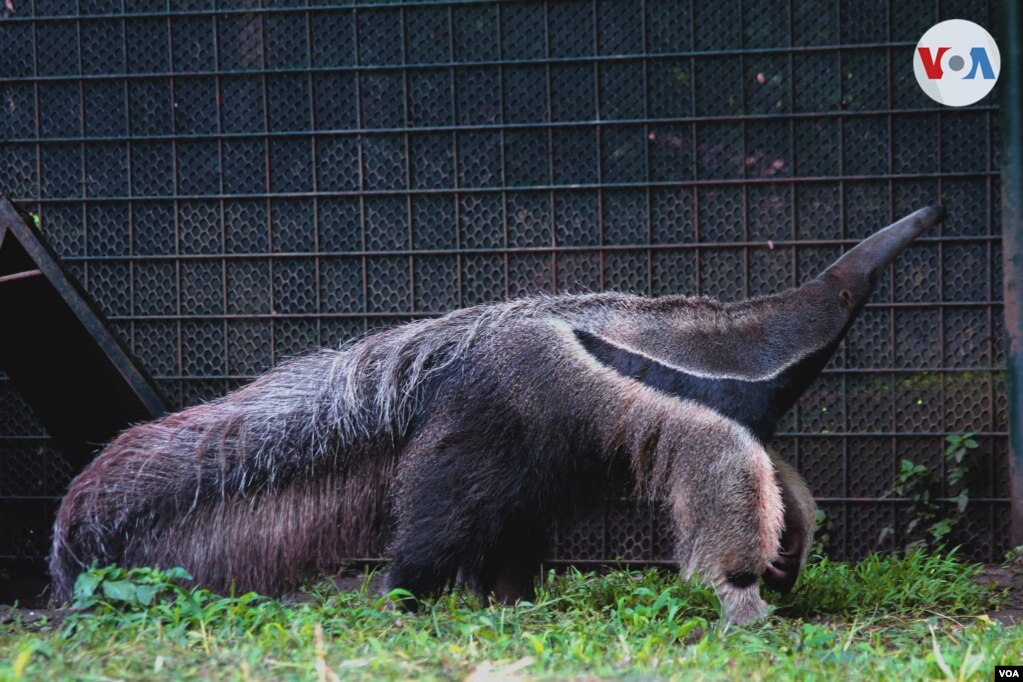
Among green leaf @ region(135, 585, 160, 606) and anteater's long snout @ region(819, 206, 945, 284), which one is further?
anteater's long snout @ region(819, 206, 945, 284)

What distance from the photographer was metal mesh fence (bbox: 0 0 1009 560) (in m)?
6.53

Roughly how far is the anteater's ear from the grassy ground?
143 cm

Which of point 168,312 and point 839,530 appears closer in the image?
point 839,530

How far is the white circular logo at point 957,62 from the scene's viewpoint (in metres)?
6.41

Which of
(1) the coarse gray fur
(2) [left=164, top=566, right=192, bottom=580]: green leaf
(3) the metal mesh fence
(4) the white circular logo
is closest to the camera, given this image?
(2) [left=164, top=566, right=192, bottom=580]: green leaf

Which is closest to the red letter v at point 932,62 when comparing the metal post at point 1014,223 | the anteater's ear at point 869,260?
the metal post at point 1014,223

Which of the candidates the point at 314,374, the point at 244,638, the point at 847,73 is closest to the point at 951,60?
the point at 847,73

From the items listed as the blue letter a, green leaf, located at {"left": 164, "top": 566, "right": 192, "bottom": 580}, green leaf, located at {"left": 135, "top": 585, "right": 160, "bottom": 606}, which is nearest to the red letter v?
the blue letter a

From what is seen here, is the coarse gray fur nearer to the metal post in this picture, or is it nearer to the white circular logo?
the metal post

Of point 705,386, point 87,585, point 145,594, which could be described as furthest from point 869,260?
point 87,585

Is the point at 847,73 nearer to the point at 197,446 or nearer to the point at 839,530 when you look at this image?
the point at 839,530

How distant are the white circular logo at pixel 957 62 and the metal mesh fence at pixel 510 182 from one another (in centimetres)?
7

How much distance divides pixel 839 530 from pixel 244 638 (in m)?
3.96

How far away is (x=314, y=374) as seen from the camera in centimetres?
541
